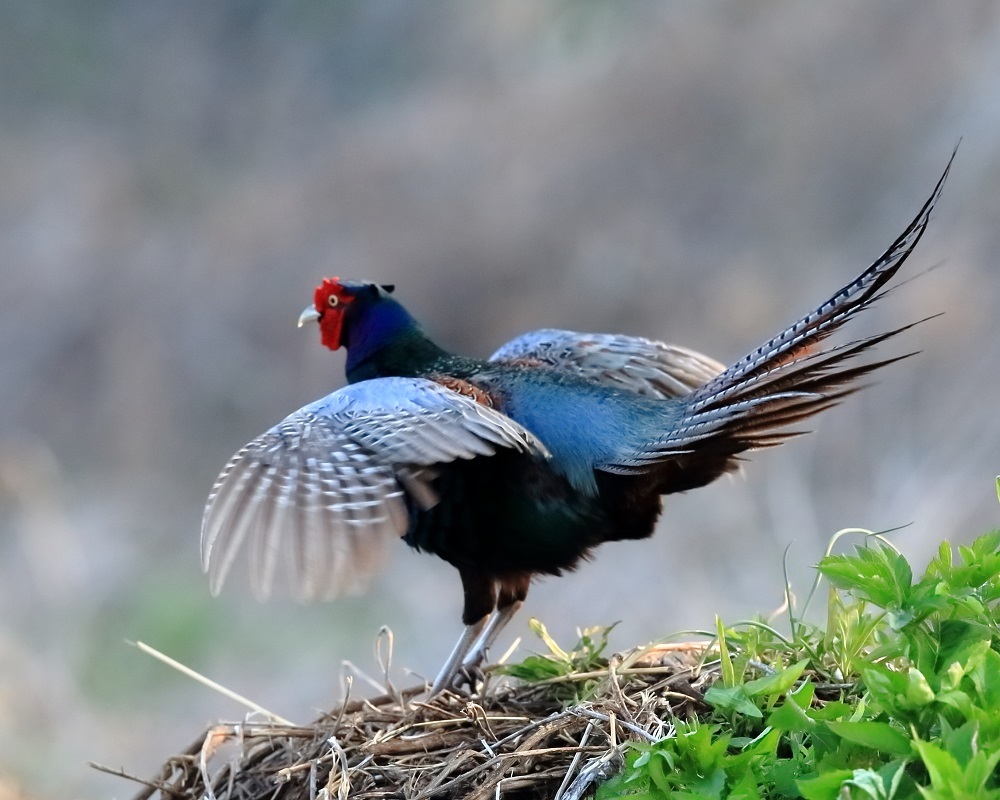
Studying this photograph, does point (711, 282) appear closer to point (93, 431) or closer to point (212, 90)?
point (93, 431)

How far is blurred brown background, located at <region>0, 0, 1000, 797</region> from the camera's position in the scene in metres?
9.65

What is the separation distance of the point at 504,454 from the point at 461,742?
A: 1024mm

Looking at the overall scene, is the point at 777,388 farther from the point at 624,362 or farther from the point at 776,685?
the point at 624,362

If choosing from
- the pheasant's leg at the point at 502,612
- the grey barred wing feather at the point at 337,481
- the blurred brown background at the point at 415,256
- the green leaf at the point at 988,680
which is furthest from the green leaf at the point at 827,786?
the blurred brown background at the point at 415,256

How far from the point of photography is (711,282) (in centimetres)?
1187

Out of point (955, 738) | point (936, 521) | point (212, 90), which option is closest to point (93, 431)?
point (212, 90)

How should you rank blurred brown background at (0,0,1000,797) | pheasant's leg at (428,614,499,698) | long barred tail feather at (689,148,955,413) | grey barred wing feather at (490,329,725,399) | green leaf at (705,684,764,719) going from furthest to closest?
blurred brown background at (0,0,1000,797), grey barred wing feather at (490,329,725,399), pheasant's leg at (428,614,499,698), long barred tail feather at (689,148,955,413), green leaf at (705,684,764,719)

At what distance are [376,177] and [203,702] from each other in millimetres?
6729

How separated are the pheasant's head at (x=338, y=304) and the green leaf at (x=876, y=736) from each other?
9.64 feet

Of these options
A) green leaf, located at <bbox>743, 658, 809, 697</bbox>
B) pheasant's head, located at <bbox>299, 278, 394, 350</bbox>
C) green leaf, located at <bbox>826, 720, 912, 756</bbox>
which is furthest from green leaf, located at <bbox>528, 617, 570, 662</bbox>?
pheasant's head, located at <bbox>299, 278, 394, 350</bbox>

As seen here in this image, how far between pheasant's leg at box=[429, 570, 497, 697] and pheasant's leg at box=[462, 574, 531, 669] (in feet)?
0.06

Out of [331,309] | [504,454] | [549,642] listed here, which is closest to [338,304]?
[331,309]

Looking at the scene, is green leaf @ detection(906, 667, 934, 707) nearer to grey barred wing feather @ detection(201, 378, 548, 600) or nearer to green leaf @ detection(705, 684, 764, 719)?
green leaf @ detection(705, 684, 764, 719)

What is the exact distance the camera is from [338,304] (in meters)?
4.55
